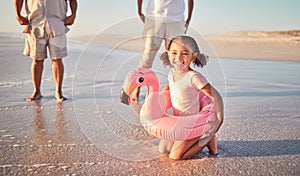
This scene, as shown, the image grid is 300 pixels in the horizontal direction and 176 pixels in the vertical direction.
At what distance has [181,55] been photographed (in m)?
2.11

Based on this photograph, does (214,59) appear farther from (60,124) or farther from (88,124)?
(60,124)

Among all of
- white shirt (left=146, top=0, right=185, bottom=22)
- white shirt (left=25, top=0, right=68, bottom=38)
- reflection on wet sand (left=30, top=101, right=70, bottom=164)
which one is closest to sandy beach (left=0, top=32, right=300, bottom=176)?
reflection on wet sand (left=30, top=101, right=70, bottom=164)

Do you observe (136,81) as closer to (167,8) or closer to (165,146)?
(165,146)

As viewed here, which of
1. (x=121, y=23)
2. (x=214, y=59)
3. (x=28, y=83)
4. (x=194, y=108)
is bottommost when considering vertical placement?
(x=28, y=83)

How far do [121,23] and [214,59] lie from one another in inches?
23.7

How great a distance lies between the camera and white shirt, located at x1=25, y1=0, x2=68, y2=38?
374cm

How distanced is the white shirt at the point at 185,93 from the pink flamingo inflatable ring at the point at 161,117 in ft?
0.18

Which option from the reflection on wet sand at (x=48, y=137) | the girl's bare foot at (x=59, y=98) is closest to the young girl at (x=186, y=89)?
the reflection on wet sand at (x=48, y=137)

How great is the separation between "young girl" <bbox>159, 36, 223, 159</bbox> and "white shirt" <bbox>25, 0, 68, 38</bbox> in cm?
192

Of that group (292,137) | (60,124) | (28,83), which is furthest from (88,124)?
(28,83)

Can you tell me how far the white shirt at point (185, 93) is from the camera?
2.12 metres

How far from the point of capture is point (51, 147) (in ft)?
7.74

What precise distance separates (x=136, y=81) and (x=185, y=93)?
301 mm

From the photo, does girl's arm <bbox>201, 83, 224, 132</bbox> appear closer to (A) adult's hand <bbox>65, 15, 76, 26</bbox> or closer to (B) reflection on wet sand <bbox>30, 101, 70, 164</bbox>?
(B) reflection on wet sand <bbox>30, 101, 70, 164</bbox>
